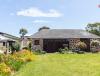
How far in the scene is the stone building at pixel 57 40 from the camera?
6331cm

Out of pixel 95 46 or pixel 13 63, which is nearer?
pixel 13 63

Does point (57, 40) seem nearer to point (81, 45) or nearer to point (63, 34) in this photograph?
point (63, 34)

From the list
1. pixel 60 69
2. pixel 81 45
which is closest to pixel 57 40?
pixel 81 45

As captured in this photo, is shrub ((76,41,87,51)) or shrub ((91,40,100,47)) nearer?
shrub ((76,41,87,51))

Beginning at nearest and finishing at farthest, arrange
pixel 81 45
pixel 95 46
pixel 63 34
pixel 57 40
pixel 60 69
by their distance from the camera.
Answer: pixel 60 69
pixel 81 45
pixel 57 40
pixel 95 46
pixel 63 34

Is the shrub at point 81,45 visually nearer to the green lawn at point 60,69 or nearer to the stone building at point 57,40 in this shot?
the stone building at point 57,40

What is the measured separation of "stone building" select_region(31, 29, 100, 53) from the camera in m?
63.3

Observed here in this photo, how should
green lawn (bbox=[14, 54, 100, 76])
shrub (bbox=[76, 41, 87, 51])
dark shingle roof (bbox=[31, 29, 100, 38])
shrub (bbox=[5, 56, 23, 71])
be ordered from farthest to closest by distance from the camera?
dark shingle roof (bbox=[31, 29, 100, 38]) < shrub (bbox=[76, 41, 87, 51]) < shrub (bbox=[5, 56, 23, 71]) < green lawn (bbox=[14, 54, 100, 76])

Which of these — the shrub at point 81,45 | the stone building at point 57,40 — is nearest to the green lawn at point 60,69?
the shrub at point 81,45

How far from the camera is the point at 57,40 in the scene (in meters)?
63.9

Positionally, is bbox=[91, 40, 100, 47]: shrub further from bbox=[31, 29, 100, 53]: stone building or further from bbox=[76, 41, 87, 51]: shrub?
bbox=[76, 41, 87, 51]: shrub

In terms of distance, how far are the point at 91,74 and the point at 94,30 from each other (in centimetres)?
8502

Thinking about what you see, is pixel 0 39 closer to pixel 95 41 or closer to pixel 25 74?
pixel 95 41

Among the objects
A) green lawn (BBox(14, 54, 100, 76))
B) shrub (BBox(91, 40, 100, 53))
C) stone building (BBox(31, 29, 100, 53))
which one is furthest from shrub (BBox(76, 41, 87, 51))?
green lawn (BBox(14, 54, 100, 76))
